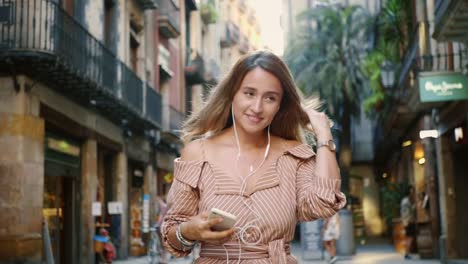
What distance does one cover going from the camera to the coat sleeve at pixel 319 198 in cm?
240

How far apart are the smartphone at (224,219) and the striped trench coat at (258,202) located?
6.9 inches

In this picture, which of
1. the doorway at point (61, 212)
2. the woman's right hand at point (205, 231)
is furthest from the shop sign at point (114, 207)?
the woman's right hand at point (205, 231)

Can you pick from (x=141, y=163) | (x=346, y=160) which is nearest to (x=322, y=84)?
(x=346, y=160)

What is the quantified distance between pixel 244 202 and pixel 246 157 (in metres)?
0.19

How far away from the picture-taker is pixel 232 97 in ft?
8.57

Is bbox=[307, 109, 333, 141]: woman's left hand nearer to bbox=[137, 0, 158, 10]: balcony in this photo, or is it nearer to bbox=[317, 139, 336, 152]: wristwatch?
bbox=[317, 139, 336, 152]: wristwatch

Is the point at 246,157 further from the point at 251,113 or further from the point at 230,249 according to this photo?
the point at 230,249

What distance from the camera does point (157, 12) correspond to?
88.9 feet

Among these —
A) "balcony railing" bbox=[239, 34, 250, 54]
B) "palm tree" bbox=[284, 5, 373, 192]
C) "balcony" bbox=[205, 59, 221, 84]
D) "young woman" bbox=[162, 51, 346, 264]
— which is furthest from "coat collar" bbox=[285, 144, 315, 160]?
"balcony railing" bbox=[239, 34, 250, 54]

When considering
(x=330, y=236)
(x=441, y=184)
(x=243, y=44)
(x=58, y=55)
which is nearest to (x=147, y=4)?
(x=58, y=55)

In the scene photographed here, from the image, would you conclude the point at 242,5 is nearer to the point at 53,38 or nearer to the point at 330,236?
the point at 330,236

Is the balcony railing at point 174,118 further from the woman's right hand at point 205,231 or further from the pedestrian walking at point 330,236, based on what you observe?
the woman's right hand at point 205,231

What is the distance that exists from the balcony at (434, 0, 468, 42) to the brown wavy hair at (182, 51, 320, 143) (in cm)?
995

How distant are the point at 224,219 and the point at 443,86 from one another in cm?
1326
